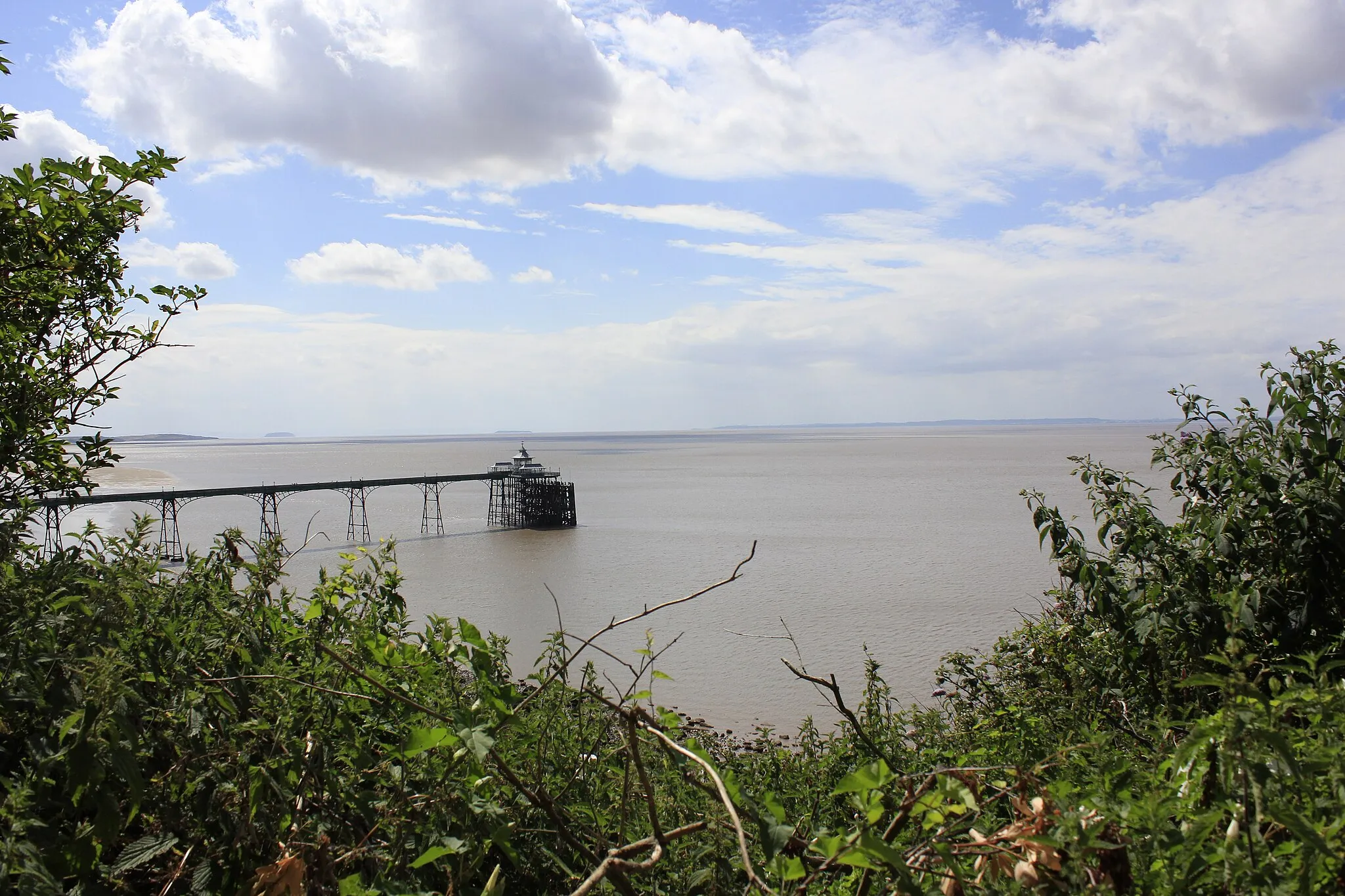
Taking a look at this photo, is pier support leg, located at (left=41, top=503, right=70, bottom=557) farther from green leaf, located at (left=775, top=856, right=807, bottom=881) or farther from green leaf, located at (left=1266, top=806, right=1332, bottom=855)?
green leaf, located at (left=1266, top=806, right=1332, bottom=855)

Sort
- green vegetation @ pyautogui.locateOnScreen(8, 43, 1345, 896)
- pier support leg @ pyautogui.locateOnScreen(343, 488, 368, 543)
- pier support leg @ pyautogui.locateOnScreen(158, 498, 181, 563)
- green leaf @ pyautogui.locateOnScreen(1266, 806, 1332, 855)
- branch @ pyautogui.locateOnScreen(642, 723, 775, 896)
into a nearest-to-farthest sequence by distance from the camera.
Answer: green leaf @ pyautogui.locateOnScreen(1266, 806, 1332, 855), branch @ pyautogui.locateOnScreen(642, 723, 775, 896), green vegetation @ pyautogui.locateOnScreen(8, 43, 1345, 896), pier support leg @ pyautogui.locateOnScreen(158, 498, 181, 563), pier support leg @ pyautogui.locateOnScreen(343, 488, 368, 543)

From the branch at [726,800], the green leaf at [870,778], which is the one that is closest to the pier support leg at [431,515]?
the branch at [726,800]

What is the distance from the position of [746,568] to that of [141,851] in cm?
3027

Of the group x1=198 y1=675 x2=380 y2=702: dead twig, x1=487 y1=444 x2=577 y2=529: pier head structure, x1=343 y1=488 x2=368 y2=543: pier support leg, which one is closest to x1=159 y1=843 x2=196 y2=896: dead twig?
x1=198 y1=675 x2=380 y2=702: dead twig

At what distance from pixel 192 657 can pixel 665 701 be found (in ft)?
46.0

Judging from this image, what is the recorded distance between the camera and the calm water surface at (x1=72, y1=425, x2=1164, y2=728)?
18.3 meters

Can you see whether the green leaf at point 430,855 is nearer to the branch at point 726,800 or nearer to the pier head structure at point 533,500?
the branch at point 726,800

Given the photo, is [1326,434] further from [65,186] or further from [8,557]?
[65,186]

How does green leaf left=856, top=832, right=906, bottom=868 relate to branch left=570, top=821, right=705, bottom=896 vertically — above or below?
above

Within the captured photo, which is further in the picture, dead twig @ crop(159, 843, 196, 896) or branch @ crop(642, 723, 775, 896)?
dead twig @ crop(159, 843, 196, 896)

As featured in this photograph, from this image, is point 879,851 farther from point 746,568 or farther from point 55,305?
point 746,568

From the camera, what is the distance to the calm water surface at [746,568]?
60.0 feet

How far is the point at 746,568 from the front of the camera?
1239 inches

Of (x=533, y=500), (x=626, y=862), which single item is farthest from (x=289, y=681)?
(x=533, y=500)
